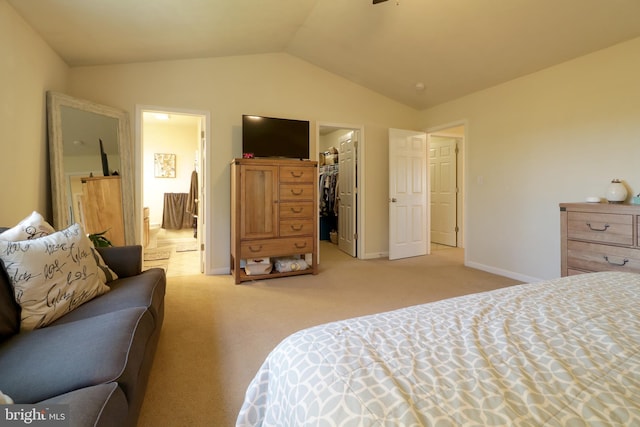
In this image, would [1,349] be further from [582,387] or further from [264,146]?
[264,146]

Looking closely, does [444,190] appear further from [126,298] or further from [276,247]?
[126,298]

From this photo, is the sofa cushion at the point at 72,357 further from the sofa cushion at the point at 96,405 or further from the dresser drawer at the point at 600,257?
the dresser drawer at the point at 600,257

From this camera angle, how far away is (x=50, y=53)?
2691 millimetres

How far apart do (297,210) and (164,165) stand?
16.2 feet

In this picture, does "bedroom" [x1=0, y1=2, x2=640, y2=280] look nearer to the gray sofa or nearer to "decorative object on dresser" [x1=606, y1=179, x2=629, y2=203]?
"decorative object on dresser" [x1=606, y1=179, x2=629, y2=203]

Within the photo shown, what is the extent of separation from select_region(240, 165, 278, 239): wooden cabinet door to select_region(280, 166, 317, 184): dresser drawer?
0.10 metres

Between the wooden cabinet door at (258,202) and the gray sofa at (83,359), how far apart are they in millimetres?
1866

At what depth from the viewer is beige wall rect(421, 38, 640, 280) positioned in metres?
2.70

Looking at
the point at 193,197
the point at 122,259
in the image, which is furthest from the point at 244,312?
the point at 193,197

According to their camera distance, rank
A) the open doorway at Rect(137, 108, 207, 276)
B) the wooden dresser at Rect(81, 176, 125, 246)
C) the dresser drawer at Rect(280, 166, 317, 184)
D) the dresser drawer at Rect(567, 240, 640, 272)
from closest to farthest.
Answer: the dresser drawer at Rect(567, 240, 640, 272)
the wooden dresser at Rect(81, 176, 125, 246)
the dresser drawer at Rect(280, 166, 317, 184)
the open doorway at Rect(137, 108, 207, 276)

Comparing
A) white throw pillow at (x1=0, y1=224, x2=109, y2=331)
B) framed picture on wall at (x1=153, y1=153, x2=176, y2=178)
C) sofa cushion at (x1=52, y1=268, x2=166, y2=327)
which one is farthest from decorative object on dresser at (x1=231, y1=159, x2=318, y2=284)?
framed picture on wall at (x1=153, y1=153, x2=176, y2=178)

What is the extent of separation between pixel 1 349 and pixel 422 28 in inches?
151

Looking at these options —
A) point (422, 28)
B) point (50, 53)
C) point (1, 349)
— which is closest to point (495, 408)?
point (1, 349)

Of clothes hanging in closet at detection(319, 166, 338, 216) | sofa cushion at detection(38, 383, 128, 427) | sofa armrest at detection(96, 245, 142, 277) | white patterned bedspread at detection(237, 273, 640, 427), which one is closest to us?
white patterned bedspread at detection(237, 273, 640, 427)
